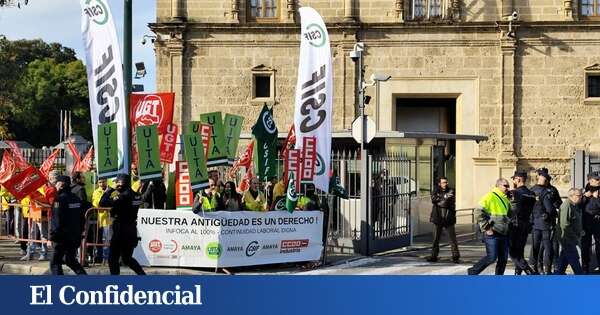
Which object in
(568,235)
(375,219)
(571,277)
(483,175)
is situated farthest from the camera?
(483,175)

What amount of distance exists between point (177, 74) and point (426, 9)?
30.3 feet

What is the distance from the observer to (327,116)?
61.0 feet

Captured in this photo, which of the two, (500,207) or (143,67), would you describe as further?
(143,67)

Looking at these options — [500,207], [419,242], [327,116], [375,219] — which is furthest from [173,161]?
[419,242]

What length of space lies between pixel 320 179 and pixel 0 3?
42.6 feet

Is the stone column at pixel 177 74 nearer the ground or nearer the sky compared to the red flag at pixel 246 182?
nearer the sky

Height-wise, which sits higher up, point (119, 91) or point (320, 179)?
point (119, 91)

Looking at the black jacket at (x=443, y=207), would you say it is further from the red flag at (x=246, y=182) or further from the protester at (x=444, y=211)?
the red flag at (x=246, y=182)

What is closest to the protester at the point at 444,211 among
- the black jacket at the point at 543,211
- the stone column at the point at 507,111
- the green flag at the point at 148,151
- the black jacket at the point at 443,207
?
the black jacket at the point at 443,207

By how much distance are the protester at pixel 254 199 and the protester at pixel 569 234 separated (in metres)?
5.39

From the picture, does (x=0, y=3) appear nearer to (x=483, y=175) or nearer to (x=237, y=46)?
(x=237, y=46)

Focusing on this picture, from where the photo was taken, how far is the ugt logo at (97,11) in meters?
16.8

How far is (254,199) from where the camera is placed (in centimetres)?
1781

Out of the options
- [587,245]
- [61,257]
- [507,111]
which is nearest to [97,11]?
[61,257]
